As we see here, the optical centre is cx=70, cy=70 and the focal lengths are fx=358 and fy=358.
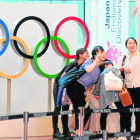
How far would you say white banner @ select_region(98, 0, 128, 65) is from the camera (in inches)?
307

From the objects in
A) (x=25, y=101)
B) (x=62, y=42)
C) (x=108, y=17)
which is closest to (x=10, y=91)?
(x=25, y=101)

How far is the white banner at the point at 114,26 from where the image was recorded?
25.6 feet

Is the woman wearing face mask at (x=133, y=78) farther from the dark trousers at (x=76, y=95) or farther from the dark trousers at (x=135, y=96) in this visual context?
the dark trousers at (x=76, y=95)

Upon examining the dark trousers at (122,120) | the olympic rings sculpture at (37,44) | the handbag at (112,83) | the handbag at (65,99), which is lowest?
the dark trousers at (122,120)

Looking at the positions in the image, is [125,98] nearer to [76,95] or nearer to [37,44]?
[76,95]

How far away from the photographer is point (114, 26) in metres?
7.81

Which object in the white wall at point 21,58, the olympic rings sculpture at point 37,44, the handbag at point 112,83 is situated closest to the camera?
the handbag at point 112,83

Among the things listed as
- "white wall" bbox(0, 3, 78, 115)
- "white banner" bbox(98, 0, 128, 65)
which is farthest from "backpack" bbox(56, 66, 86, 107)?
"white banner" bbox(98, 0, 128, 65)

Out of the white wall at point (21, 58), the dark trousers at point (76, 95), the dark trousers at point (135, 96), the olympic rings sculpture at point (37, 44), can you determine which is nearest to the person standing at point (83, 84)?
the dark trousers at point (76, 95)

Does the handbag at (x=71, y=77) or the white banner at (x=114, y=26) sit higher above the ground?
the white banner at (x=114, y=26)

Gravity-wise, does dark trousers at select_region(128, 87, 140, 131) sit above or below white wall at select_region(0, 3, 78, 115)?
below

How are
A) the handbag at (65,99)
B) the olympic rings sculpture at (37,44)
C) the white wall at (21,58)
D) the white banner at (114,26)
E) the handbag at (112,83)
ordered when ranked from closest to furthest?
the handbag at (112,83), the handbag at (65,99), the olympic rings sculpture at (37,44), the white wall at (21,58), the white banner at (114,26)

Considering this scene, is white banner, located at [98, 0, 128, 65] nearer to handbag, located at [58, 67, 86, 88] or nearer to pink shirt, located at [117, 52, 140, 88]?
pink shirt, located at [117, 52, 140, 88]

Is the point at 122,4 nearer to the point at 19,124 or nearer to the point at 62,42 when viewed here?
the point at 62,42
